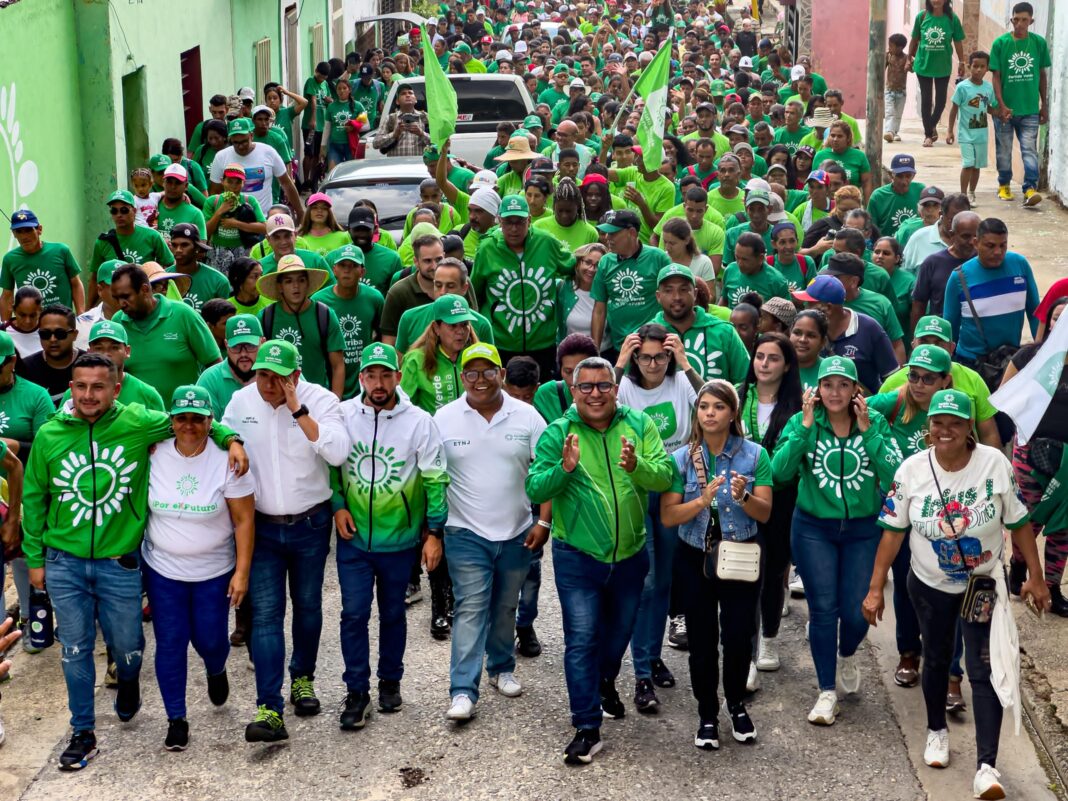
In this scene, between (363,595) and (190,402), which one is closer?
(190,402)

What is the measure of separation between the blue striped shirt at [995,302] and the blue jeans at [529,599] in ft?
11.3

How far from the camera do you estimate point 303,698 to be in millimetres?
8164

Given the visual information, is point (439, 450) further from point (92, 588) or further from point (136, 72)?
point (136, 72)

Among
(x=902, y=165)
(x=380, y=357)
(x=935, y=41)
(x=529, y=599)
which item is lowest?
(x=529, y=599)

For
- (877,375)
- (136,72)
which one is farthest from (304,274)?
(136,72)

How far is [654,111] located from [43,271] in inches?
220

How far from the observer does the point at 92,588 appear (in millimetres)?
7734

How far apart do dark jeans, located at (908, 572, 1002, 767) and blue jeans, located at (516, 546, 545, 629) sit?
205 cm

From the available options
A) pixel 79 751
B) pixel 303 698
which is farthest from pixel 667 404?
pixel 79 751

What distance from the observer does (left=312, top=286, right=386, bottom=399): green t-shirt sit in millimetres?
10492

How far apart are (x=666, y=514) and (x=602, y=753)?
45.0 inches

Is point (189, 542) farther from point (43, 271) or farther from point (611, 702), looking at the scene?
point (43, 271)

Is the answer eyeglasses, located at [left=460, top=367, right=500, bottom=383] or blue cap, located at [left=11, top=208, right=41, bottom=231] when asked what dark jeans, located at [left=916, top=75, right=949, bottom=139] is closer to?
blue cap, located at [left=11, top=208, right=41, bottom=231]

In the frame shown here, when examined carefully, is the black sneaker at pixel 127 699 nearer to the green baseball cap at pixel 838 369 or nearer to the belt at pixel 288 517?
the belt at pixel 288 517
